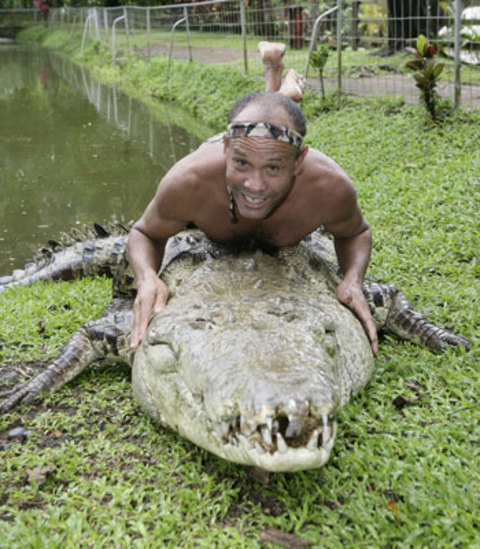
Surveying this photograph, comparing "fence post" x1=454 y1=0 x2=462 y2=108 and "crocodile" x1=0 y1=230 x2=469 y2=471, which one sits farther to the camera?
"fence post" x1=454 y1=0 x2=462 y2=108

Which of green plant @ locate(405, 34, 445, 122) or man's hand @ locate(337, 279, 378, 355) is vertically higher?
green plant @ locate(405, 34, 445, 122)

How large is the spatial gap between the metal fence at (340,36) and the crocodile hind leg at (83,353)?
5596mm

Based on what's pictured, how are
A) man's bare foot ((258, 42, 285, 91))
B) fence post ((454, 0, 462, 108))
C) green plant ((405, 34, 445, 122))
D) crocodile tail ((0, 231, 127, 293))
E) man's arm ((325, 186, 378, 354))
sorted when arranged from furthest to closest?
fence post ((454, 0, 462, 108))
green plant ((405, 34, 445, 122))
man's bare foot ((258, 42, 285, 91))
crocodile tail ((0, 231, 127, 293))
man's arm ((325, 186, 378, 354))

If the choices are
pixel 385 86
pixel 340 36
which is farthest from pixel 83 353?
pixel 385 86

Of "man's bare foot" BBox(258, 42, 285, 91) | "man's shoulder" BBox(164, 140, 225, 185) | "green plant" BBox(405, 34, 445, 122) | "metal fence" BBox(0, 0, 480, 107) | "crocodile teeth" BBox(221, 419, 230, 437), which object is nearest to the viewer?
"crocodile teeth" BBox(221, 419, 230, 437)

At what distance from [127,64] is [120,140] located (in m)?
10.1

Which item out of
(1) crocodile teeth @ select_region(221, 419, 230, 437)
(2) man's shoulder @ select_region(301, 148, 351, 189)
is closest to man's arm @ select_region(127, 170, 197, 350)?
(2) man's shoulder @ select_region(301, 148, 351, 189)

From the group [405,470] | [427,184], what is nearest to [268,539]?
[405,470]

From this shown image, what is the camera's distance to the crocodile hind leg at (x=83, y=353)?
10.6 ft

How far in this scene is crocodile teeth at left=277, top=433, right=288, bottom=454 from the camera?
1.96 metres

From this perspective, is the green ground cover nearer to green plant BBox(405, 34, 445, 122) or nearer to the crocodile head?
the crocodile head

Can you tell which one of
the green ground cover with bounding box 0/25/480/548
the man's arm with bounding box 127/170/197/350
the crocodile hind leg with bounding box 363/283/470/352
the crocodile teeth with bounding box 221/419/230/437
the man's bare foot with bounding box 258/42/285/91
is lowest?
the green ground cover with bounding box 0/25/480/548

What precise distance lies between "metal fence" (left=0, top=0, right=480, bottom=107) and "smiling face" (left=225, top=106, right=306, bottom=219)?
17.0ft

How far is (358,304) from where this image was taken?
10.9 ft
